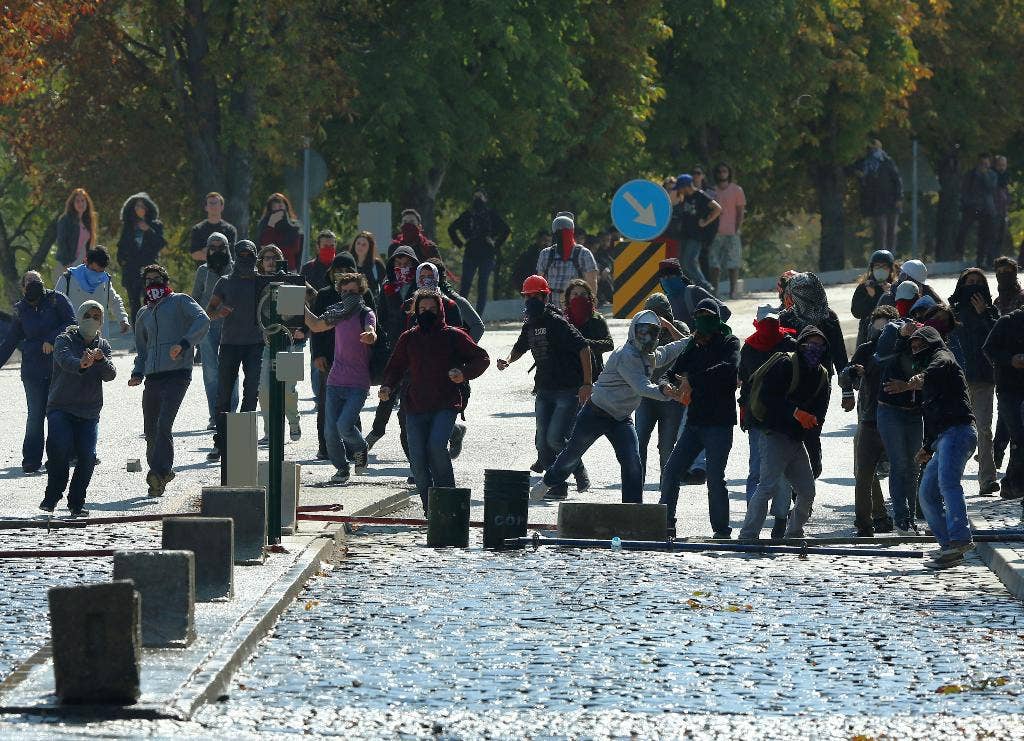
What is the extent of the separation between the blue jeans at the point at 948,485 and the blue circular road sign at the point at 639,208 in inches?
348

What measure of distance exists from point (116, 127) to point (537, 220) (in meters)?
7.74

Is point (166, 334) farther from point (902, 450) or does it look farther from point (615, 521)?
point (902, 450)

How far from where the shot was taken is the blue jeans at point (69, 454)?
57.3 ft

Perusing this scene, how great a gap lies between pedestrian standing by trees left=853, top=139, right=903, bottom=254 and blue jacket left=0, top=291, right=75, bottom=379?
76.1 feet

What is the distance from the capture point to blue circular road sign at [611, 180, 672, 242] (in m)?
24.3

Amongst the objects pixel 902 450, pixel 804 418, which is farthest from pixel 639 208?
pixel 804 418

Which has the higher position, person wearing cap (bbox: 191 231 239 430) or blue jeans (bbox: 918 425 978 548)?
person wearing cap (bbox: 191 231 239 430)

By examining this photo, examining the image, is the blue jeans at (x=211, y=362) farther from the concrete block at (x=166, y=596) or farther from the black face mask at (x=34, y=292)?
the concrete block at (x=166, y=596)

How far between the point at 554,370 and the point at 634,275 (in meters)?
5.36

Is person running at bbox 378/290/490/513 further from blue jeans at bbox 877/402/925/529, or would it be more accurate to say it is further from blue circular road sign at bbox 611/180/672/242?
blue circular road sign at bbox 611/180/672/242

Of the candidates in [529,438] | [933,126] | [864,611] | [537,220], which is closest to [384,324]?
[529,438]

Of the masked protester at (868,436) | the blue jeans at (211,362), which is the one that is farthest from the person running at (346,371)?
the masked protester at (868,436)

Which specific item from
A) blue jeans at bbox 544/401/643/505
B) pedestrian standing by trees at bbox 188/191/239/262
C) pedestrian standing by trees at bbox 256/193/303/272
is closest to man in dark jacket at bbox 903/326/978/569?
blue jeans at bbox 544/401/643/505

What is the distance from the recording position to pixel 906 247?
216ft
